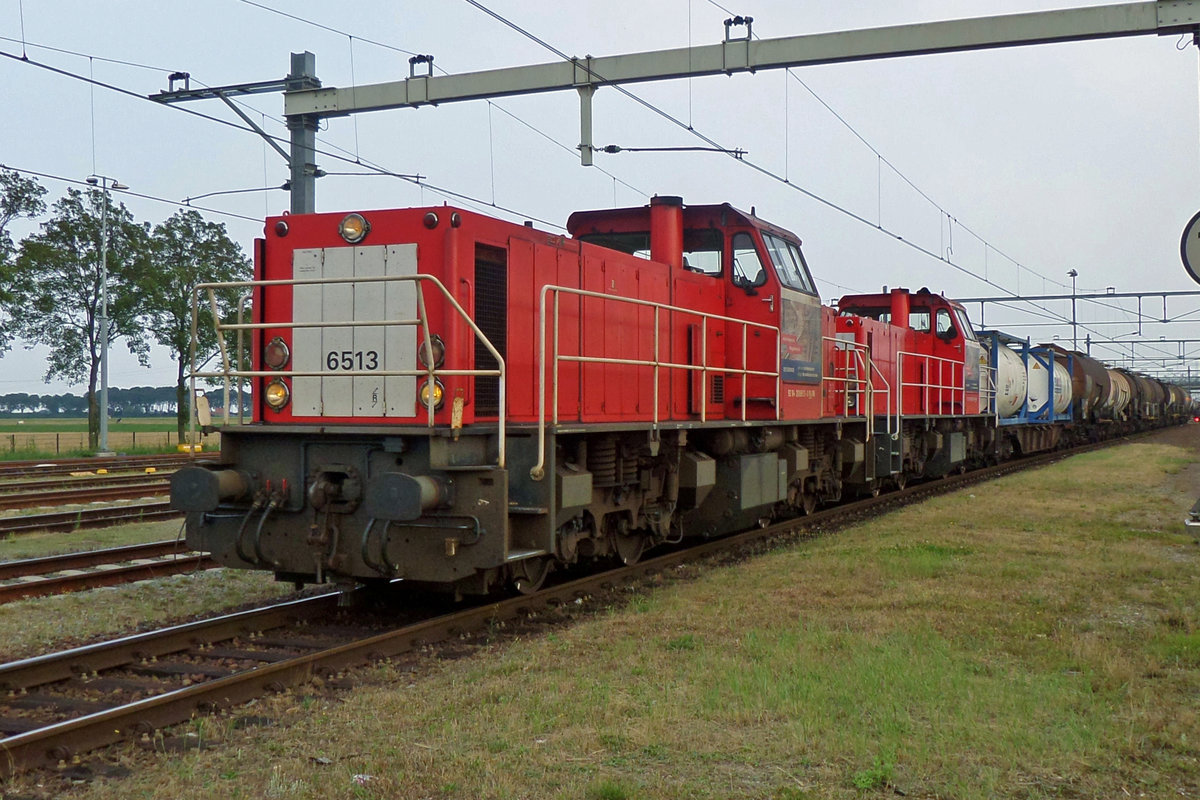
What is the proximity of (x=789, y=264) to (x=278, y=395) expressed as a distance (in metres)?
5.96

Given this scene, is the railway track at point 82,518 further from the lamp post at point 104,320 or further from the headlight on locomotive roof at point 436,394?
the lamp post at point 104,320

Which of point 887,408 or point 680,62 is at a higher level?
point 680,62

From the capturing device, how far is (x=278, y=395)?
7.44 m

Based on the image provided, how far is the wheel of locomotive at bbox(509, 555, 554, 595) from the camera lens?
23.7 ft

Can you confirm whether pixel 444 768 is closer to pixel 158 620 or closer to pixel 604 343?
pixel 158 620

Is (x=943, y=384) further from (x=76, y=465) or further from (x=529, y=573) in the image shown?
(x=76, y=465)

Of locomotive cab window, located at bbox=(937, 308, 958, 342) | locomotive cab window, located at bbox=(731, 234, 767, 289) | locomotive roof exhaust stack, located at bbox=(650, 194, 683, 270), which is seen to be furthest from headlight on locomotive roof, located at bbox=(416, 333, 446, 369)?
locomotive cab window, located at bbox=(937, 308, 958, 342)

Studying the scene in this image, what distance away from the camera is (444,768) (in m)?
4.07

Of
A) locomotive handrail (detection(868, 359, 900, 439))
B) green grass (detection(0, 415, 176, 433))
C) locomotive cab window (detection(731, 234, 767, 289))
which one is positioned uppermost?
locomotive cab window (detection(731, 234, 767, 289))

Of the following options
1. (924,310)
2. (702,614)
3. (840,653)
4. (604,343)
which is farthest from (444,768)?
(924,310)

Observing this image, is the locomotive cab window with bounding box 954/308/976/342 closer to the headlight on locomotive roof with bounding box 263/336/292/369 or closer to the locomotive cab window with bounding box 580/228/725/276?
the locomotive cab window with bounding box 580/228/725/276

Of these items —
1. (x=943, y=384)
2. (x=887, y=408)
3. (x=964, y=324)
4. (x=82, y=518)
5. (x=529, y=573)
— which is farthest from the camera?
(x=964, y=324)

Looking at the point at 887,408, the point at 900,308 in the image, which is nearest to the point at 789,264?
the point at 887,408

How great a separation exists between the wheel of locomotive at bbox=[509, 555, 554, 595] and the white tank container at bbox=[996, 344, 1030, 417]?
668 inches
